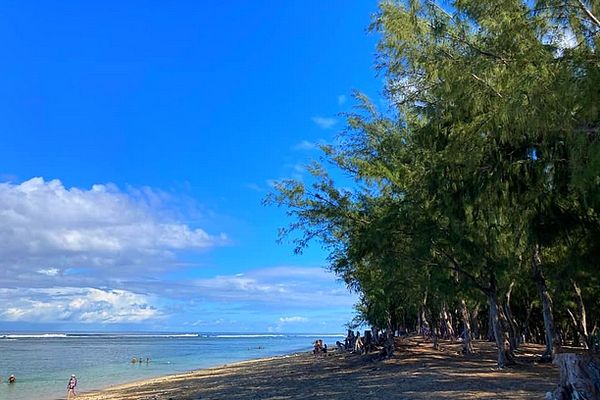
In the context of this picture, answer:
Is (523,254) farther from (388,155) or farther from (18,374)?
(18,374)

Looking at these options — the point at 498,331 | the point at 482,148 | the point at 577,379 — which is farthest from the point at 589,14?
the point at 498,331

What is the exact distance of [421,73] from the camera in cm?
951

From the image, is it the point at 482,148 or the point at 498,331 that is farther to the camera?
the point at 498,331

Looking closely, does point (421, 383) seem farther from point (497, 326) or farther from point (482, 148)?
point (482, 148)

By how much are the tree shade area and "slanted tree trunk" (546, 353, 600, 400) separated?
2.39 meters

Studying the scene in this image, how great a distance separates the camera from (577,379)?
7586mm

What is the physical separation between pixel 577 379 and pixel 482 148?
12.4 feet

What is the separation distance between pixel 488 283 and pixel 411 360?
5.85 metres

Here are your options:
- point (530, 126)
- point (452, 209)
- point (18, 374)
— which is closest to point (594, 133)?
point (530, 126)

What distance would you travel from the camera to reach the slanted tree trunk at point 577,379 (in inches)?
293

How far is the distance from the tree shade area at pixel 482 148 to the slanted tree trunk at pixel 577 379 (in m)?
2.39

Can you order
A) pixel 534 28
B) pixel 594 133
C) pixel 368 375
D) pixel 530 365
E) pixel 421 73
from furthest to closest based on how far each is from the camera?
pixel 368 375
pixel 530 365
pixel 421 73
pixel 534 28
pixel 594 133

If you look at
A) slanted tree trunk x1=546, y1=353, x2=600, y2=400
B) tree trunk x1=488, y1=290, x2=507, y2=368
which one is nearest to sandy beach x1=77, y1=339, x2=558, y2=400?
tree trunk x1=488, y1=290, x2=507, y2=368

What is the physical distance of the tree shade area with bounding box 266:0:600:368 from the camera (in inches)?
281
